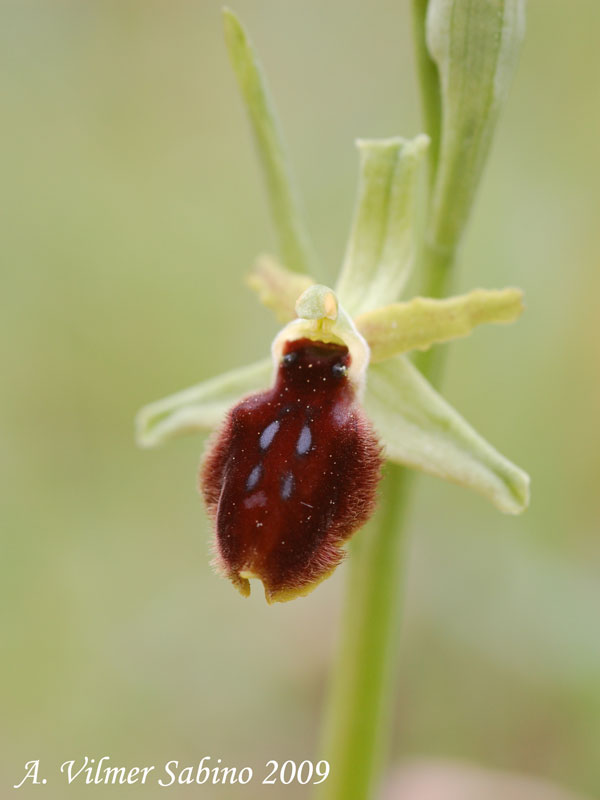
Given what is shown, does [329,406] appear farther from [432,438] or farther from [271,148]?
[271,148]

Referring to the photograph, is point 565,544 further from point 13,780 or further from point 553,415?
point 13,780

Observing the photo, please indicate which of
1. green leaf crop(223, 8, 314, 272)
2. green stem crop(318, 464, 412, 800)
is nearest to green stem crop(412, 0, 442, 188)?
green leaf crop(223, 8, 314, 272)

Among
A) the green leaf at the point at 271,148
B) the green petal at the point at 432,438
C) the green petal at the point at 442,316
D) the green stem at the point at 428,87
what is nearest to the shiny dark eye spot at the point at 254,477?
the green petal at the point at 432,438

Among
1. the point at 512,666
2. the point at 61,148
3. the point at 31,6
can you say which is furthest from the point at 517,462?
the point at 31,6

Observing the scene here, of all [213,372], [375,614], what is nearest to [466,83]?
[375,614]

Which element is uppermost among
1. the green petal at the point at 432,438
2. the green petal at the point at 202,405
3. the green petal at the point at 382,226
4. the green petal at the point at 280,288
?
the green petal at the point at 382,226

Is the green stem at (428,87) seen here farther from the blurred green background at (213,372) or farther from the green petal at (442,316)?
the blurred green background at (213,372)

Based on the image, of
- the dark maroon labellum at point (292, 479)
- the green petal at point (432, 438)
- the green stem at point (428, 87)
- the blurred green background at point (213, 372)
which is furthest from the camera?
the blurred green background at point (213, 372)
